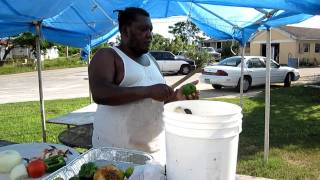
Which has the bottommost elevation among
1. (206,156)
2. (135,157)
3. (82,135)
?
(82,135)

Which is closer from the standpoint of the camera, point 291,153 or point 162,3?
point 162,3

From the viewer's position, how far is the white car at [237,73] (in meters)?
16.4

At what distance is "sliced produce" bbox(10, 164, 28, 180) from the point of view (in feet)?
6.23

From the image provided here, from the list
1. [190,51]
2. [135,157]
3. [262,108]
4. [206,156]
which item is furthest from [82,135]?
[190,51]

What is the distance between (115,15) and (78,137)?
272 centimetres

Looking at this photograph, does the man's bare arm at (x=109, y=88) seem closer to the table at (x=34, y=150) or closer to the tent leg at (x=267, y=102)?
the table at (x=34, y=150)

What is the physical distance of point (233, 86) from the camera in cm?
1669

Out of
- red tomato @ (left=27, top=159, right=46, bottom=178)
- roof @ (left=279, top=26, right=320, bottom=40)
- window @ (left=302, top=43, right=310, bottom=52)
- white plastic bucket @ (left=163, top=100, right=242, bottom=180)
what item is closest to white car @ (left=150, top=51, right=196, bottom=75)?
roof @ (left=279, top=26, right=320, bottom=40)

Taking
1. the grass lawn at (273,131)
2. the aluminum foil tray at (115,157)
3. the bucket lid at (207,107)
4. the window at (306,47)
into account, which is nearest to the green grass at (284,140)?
the grass lawn at (273,131)

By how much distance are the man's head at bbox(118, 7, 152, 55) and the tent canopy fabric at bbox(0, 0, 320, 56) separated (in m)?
1.18

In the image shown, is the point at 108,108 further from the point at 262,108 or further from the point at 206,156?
the point at 262,108

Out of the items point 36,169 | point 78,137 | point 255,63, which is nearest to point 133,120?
point 36,169

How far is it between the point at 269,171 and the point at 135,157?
14.1 feet

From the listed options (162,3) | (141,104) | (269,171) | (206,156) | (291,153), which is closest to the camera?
(206,156)
